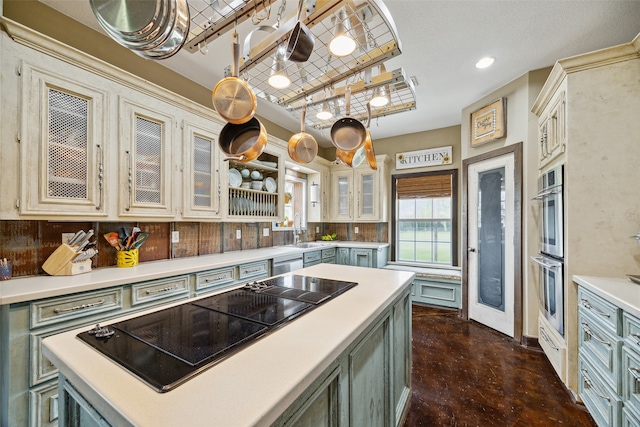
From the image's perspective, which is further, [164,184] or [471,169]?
[471,169]

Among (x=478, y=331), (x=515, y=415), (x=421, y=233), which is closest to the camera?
(x=515, y=415)

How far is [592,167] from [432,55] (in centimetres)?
155

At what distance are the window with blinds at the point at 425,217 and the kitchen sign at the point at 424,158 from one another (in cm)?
16

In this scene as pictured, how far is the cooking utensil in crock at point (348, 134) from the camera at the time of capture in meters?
1.73

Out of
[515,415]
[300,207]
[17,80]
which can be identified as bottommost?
[515,415]

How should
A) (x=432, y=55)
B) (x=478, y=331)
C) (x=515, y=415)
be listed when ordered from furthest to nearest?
1. (x=478, y=331)
2. (x=432, y=55)
3. (x=515, y=415)

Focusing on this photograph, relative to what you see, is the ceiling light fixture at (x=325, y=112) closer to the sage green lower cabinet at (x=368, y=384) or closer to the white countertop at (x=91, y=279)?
the sage green lower cabinet at (x=368, y=384)

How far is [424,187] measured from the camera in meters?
4.41

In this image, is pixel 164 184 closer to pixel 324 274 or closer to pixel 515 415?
pixel 324 274

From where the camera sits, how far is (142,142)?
7.08 feet

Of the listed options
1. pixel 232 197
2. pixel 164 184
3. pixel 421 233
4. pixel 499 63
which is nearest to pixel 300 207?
pixel 232 197

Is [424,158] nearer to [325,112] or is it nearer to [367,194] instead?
[367,194]

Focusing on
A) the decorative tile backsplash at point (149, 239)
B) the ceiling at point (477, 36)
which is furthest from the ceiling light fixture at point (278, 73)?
the decorative tile backsplash at point (149, 239)

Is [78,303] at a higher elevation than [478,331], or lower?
higher
